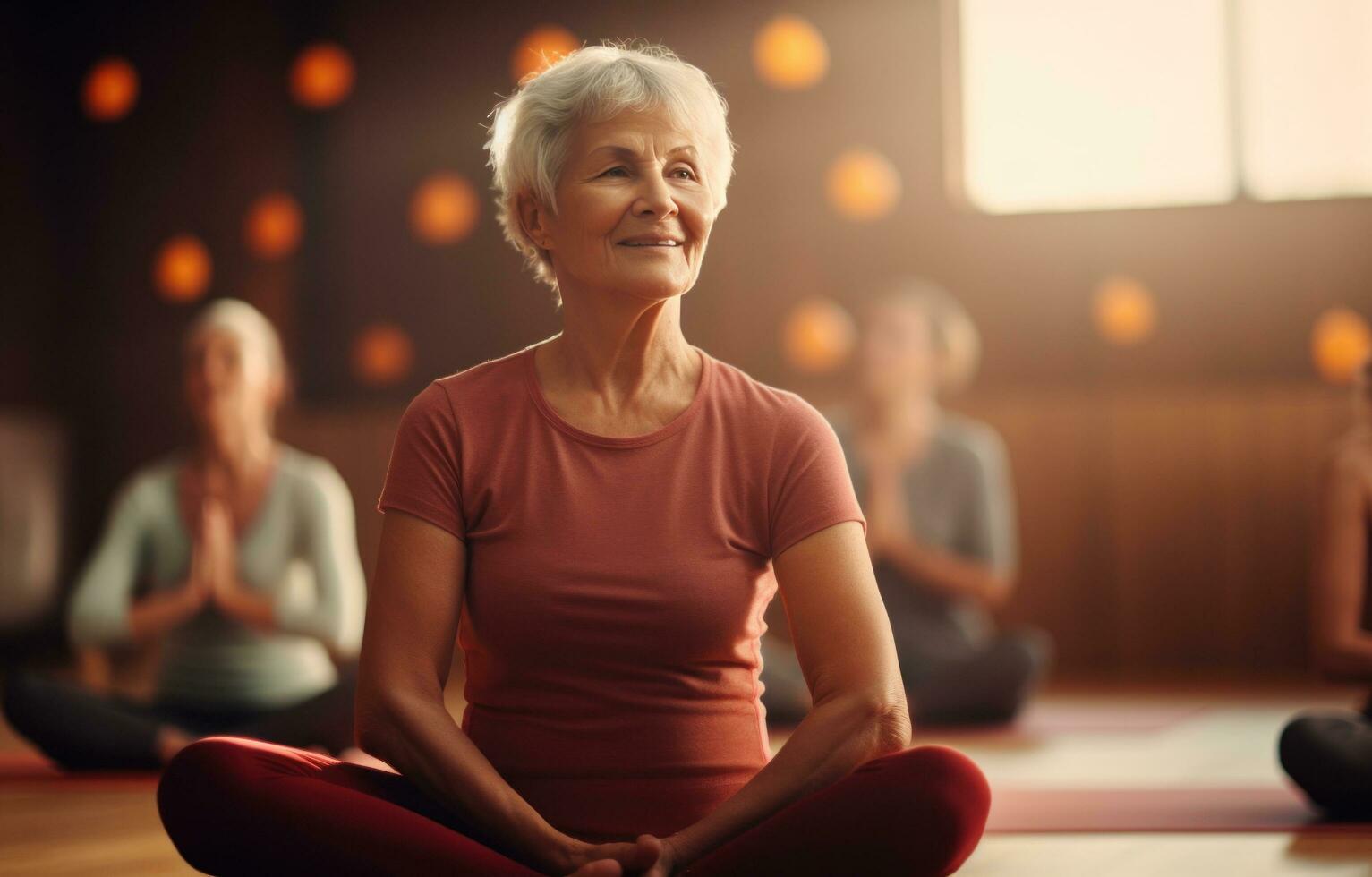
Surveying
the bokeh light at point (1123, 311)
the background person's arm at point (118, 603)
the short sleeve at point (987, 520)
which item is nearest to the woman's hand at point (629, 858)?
the background person's arm at point (118, 603)

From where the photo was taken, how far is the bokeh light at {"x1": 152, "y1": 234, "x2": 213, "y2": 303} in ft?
20.0

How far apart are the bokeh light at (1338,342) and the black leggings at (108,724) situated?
11.7ft

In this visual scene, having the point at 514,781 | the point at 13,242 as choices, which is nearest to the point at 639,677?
the point at 514,781

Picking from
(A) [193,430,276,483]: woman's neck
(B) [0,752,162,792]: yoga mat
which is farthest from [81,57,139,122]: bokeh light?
(B) [0,752,162,792]: yoga mat

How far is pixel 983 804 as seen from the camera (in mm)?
1416

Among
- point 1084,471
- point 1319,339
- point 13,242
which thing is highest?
point 13,242

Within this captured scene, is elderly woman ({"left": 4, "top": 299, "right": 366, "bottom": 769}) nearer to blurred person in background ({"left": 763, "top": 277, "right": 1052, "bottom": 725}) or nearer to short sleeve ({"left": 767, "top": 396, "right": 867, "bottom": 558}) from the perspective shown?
blurred person in background ({"left": 763, "top": 277, "right": 1052, "bottom": 725})

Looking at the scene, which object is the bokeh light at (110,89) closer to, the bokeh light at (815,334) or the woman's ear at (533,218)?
the bokeh light at (815,334)

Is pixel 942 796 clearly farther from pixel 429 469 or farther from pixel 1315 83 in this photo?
pixel 1315 83

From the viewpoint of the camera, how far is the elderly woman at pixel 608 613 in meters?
1.46

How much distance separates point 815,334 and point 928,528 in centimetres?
188

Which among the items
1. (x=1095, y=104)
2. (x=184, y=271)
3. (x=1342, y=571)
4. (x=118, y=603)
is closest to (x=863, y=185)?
(x=1095, y=104)

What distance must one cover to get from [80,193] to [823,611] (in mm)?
5295

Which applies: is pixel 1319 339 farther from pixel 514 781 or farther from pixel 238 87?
pixel 514 781
